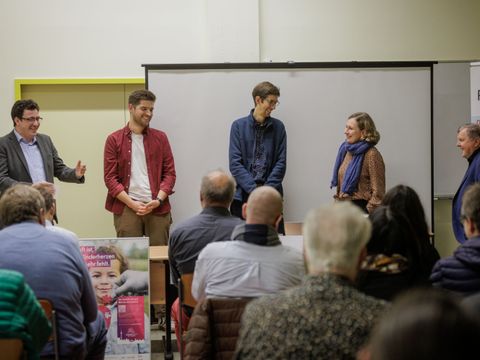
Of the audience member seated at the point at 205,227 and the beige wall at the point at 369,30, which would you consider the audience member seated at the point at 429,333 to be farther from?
the beige wall at the point at 369,30

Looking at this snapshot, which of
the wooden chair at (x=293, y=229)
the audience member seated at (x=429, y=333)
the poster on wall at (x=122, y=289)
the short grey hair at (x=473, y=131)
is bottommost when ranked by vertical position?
the poster on wall at (x=122, y=289)

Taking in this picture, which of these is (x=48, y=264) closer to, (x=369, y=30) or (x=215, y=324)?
(x=215, y=324)

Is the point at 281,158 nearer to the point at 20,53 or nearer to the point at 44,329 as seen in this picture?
the point at 20,53

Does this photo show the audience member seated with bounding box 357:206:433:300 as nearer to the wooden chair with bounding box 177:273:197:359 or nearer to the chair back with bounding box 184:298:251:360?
the chair back with bounding box 184:298:251:360

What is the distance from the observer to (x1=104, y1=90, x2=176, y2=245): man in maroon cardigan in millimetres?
5547

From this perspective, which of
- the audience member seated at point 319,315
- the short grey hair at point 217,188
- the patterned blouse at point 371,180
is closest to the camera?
the audience member seated at point 319,315

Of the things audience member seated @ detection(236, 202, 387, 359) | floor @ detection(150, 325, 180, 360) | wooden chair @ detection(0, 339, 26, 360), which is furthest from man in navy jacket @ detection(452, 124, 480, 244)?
wooden chair @ detection(0, 339, 26, 360)

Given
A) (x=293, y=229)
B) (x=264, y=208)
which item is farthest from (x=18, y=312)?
(x=293, y=229)

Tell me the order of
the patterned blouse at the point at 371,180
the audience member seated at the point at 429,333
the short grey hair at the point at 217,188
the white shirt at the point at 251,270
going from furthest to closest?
the patterned blouse at the point at 371,180 → the short grey hair at the point at 217,188 → the white shirt at the point at 251,270 → the audience member seated at the point at 429,333

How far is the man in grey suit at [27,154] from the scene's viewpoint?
5211mm

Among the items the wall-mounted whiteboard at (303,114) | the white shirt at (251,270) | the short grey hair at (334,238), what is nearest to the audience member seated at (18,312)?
the white shirt at (251,270)

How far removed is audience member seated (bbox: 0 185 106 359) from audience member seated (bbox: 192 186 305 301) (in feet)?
1.74

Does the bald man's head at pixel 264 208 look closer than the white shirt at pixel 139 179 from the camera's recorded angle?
Yes

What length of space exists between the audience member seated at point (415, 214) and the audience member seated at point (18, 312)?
1454 mm
